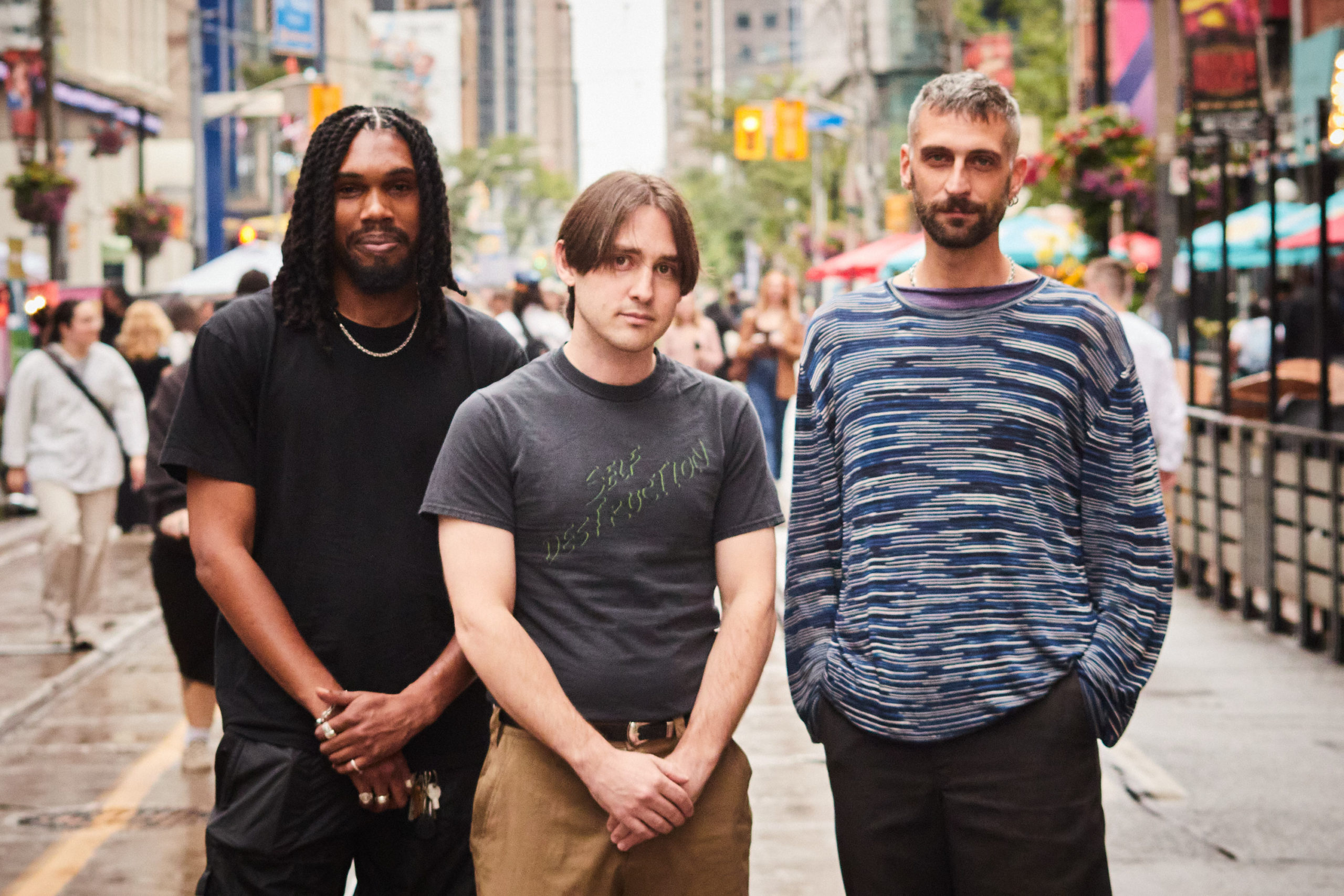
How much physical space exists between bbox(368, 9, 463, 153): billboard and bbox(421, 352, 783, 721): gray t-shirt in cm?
10691

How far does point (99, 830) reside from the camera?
657 centimetres

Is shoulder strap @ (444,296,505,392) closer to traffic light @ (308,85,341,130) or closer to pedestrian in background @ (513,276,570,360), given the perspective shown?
pedestrian in background @ (513,276,570,360)

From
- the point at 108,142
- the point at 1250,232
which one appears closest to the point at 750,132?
the point at 108,142

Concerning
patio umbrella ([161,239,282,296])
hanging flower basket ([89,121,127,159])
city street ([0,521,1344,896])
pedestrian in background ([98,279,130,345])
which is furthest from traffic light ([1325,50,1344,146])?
hanging flower basket ([89,121,127,159])

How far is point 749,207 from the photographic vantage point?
87.2 m

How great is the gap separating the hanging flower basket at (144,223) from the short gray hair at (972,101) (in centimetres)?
3031

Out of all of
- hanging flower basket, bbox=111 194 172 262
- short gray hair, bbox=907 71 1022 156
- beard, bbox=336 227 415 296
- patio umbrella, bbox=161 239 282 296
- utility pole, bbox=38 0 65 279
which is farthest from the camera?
hanging flower basket, bbox=111 194 172 262

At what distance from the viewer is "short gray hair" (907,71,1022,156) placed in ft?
10.2

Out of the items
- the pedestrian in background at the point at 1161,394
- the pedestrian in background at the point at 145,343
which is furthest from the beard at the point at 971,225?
the pedestrian in background at the point at 145,343

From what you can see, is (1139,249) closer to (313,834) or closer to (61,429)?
(61,429)

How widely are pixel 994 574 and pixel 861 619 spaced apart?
0.26m

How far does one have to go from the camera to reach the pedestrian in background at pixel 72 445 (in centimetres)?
1027

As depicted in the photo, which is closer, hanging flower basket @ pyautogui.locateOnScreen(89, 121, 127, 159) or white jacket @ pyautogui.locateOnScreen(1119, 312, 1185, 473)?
white jacket @ pyautogui.locateOnScreen(1119, 312, 1185, 473)

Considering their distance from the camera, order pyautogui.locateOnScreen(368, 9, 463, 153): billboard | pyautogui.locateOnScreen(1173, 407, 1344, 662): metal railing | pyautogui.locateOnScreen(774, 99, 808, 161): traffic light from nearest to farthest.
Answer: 1. pyautogui.locateOnScreen(1173, 407, 1344, 662): metal railing
2. pyautogui.locateOnScreen(774, 99, 808, 161): traffic light
3. pyautogui.locateOnScreen(368, 9, 463, 153): billboard
